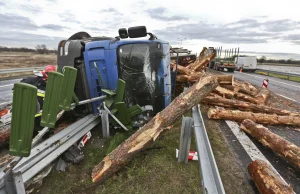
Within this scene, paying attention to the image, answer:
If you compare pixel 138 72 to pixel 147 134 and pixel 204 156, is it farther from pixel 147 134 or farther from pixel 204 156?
pixel 204 156

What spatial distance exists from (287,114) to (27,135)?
7.34 meters

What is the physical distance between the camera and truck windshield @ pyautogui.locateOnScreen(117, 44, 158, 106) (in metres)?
5.32

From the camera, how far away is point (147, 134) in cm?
370

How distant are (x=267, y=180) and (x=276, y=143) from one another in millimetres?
1603

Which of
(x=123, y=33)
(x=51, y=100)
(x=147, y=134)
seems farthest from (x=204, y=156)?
(x=123, y=33)

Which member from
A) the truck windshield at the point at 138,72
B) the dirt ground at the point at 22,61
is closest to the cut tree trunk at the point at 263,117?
the truck windshield at the point at 138,72

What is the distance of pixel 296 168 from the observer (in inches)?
156

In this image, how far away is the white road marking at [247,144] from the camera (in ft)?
14.2

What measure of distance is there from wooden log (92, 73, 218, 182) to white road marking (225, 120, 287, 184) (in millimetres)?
1613

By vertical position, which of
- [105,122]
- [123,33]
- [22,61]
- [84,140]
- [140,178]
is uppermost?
[123,33]

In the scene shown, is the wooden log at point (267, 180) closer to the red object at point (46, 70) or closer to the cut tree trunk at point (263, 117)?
the cut tree trunk at point (263, 117)

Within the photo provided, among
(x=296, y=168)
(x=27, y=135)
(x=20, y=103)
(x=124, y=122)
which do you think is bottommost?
(x=296, y=168)

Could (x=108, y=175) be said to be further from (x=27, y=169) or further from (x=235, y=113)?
(x=235, y=113)

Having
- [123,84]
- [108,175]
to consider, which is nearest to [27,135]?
[108,175]
